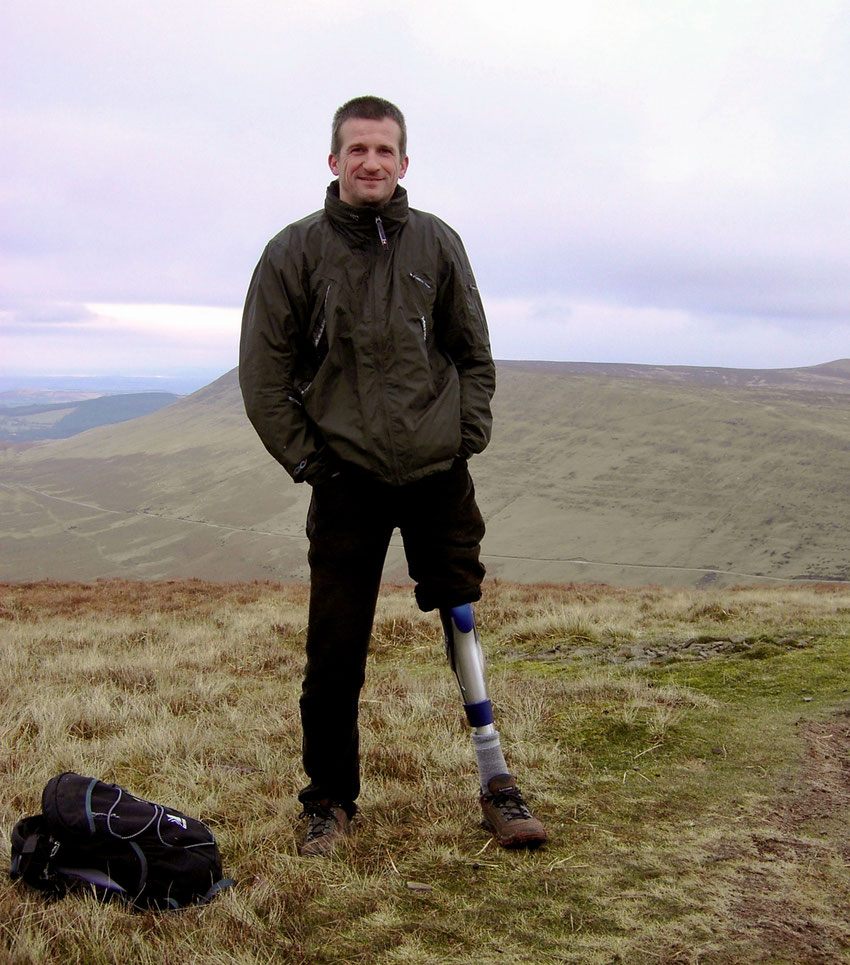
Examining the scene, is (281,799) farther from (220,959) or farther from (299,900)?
(220,959)

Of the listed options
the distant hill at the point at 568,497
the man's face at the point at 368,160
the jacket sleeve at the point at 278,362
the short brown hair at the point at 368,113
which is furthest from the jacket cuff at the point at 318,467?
the distant hill at the point at 568,497

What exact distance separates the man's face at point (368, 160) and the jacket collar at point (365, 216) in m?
0.03

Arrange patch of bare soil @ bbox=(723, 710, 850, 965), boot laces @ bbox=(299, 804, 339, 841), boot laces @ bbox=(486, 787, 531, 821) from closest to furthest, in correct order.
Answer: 1. patch of bare soil @ bbox=(723, 710, 850, 965)
2. boot laces @ bbox=(486, 787, 531, 821)
3. boot laces @ bbox=(299, 804, 339, 841)

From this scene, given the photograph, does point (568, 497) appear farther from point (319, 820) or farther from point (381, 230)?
point (381, 230)

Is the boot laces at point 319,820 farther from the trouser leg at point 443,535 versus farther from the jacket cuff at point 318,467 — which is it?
the jacket cuff at point 318,467

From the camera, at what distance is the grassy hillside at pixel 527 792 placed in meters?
2.14

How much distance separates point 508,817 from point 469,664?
1.77 feet

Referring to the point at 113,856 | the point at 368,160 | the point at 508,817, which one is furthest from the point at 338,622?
the point at 368,160

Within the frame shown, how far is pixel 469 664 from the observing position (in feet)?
9.66

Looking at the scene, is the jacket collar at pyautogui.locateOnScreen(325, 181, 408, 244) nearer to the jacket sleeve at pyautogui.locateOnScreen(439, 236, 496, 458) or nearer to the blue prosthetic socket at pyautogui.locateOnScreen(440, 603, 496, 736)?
the jacket sleeve at pyautogui.locateOnScreen(439, 236, 496, 458)

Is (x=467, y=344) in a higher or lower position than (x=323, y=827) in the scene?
higher

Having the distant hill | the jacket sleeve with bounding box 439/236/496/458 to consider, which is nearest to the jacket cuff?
the jacket sleeve with bounding box 439/236/496/458

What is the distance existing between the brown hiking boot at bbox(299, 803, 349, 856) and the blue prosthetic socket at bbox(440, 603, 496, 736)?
590 millimetres

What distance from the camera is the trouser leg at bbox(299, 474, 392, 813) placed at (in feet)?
9.08
